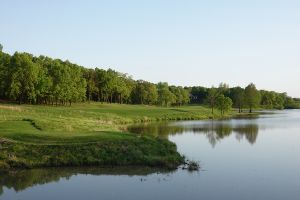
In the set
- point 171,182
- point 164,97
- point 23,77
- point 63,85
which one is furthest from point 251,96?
point 171,182

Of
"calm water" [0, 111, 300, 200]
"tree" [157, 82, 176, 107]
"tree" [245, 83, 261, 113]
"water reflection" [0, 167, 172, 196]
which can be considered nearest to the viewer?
"calm water" [0, 111, 300, 200]

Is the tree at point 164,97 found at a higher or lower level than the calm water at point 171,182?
higher

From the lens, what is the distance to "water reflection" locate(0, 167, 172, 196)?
2484cm

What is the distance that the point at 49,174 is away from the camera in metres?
27.0

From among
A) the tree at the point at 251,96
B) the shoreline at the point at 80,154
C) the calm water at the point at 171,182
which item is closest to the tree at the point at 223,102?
the tree at the point at 251,96

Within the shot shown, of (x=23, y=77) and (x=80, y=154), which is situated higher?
(x=23, y=77)

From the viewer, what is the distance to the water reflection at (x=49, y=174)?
2484cm

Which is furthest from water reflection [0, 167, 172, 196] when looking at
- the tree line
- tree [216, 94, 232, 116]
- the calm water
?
tree [216, 94, 232, 116]

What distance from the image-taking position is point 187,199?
21.3m

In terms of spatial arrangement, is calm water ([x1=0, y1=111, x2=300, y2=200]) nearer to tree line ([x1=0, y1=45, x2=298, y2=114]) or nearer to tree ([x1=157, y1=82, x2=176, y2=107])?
tree line ([x1=0, y1=45, x2=298, y2=114])

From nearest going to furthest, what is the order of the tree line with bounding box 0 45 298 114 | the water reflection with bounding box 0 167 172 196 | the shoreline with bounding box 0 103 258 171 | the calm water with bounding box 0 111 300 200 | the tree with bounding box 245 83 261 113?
the calm water with bounding box 0 111 300 200
the water reflection with bounding box 0 167 172 196
the shoreline with bounding box 0 103 258 171
the tree line with bounding box 0 45 298 114
the tree with bounding box 245 83 261 113

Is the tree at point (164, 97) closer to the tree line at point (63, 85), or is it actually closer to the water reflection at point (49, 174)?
the tree line at point (63, 85)

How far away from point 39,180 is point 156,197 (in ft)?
27.4

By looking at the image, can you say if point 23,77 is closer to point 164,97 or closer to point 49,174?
point 49,174
